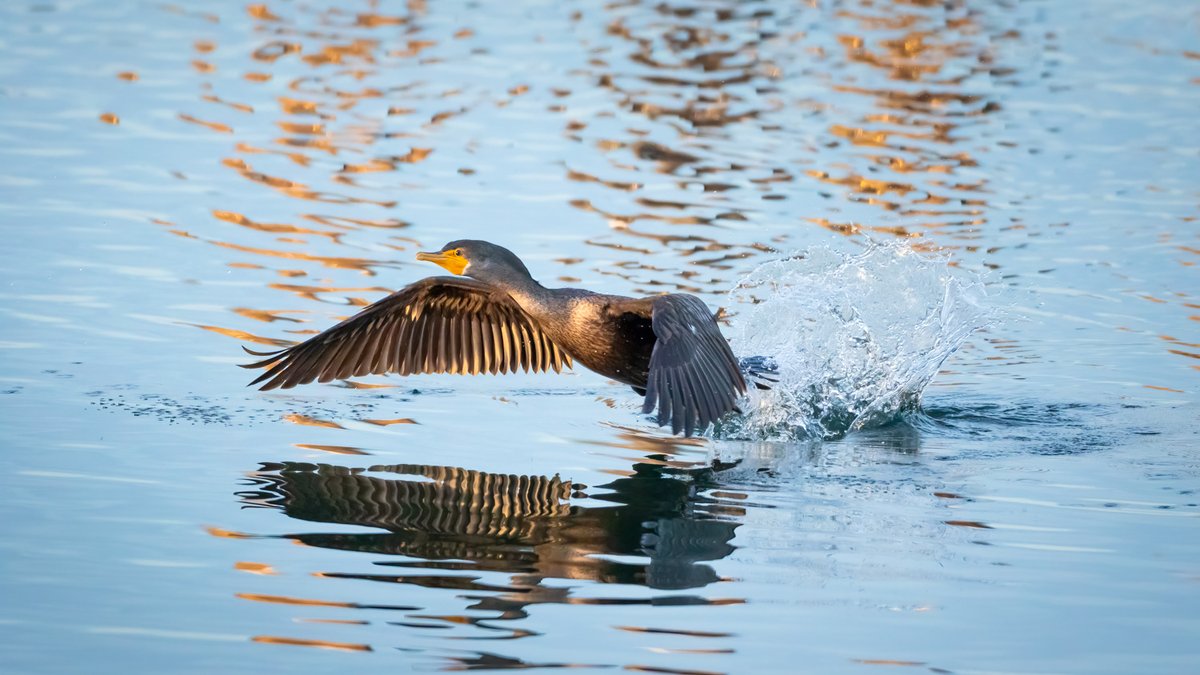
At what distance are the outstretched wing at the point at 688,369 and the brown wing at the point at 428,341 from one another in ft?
3.94

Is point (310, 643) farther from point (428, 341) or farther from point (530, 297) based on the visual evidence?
point (428, 341)

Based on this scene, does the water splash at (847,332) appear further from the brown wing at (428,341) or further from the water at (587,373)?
the brown wing at (428,341)

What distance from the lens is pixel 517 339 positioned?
8.98m

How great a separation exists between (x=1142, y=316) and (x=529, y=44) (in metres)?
10.2

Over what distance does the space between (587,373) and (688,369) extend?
2727mm

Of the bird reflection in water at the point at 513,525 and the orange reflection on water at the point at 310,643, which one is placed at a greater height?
the bird reflection in water at the point at 513,525

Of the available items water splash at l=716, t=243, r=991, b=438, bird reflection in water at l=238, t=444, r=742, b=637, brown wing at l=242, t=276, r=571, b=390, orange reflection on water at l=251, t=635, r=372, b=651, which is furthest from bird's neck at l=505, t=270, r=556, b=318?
orange reflection on water at l=251, t=635, r=372, b=651

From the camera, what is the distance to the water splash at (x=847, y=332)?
8.88m

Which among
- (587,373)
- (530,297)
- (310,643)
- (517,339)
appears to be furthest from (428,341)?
(310,643)

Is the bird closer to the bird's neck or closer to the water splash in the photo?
the bird's neck

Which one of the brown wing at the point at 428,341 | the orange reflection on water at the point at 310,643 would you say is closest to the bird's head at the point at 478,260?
the brown wing at the point at 428,341

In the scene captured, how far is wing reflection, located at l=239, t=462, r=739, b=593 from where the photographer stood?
20.4ft

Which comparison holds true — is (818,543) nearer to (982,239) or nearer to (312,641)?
(312,641)

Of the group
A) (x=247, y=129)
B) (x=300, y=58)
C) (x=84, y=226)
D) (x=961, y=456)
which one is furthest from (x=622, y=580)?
(x=300, y=58)
